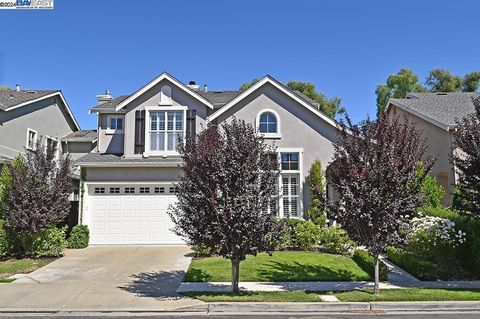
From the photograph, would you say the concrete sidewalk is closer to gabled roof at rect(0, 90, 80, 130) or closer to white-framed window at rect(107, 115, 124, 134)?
white-framed window at rect(107, 115, 124, 134)

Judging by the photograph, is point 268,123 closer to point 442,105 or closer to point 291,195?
point 291,195

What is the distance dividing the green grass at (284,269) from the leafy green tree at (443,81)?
3204 centimetres

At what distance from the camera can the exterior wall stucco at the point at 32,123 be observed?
21475mm

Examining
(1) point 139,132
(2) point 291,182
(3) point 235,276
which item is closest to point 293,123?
(2) point 291,182

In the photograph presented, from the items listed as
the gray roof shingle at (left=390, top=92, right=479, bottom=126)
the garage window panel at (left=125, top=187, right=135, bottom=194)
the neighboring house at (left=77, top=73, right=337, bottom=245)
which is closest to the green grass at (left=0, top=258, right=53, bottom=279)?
the neighboring house at (left=77, top=73, right=337, bottom=245)

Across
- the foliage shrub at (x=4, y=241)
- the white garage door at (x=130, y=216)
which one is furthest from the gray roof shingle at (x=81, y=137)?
the foliage shrub at (x=4, y=241)

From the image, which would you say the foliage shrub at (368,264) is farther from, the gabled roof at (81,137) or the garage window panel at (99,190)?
the gabled roof at (81,137)

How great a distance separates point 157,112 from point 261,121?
4779 mm

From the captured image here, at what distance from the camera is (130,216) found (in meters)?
17.2

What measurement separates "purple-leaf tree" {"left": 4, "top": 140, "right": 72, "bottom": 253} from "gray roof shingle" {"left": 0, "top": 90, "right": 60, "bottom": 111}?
8.27 m

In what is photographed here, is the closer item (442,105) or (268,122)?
(268,122)

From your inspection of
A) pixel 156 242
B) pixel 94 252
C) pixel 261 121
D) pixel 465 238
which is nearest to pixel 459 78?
pixel 261 121

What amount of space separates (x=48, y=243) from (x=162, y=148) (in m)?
6.10

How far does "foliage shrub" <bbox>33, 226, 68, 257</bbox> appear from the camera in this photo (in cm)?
1448
